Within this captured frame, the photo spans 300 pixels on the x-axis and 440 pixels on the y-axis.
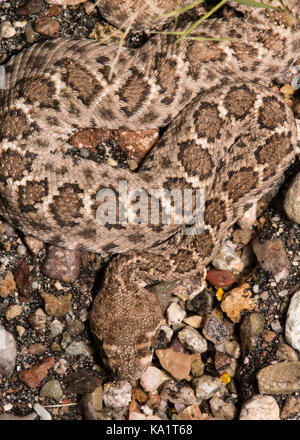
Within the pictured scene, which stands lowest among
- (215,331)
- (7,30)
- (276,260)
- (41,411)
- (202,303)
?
(41,411)

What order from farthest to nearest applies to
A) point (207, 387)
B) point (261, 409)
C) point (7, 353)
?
point (207, 387) → point (7, 353) → point (261, 409)

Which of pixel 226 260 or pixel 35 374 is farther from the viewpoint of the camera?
pixel 226 260

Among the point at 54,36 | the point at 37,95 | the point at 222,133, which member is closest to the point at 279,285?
the point at 222,133

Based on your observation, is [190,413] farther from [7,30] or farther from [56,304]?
[7,30]

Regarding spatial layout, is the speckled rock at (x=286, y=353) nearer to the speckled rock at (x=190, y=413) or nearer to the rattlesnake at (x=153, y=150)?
the speckled rock at (x=190, y=413)

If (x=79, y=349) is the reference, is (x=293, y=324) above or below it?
above

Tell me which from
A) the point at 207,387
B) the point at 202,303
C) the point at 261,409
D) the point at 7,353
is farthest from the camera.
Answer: the point at 202,303

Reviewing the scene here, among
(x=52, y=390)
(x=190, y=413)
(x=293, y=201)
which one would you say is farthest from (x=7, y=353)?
(x=293, y=201)
